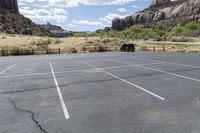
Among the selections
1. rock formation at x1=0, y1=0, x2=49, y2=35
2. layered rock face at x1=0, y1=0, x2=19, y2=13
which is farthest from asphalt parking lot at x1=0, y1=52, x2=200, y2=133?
layered rock face at x1=0, y1=0, x2=19, y2=13

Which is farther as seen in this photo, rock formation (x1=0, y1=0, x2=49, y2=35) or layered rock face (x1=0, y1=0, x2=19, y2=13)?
layered rock face (x1=0, y1=0, x2=19, y2=13)

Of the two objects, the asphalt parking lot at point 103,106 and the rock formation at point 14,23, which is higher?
the rock formation at point 14,23

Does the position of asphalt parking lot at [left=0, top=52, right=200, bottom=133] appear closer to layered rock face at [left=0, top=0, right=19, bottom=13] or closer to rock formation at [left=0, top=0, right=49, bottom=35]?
rock formation at [left=0, top=0, right=49, bottom=35]

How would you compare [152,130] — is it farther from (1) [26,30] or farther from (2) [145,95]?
(1) [26,30]

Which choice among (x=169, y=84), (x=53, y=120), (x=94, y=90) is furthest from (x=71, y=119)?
(x=169, y=84)

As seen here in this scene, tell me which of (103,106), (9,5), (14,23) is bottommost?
(103,106)

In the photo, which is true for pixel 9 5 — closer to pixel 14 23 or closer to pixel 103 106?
pixel 14 23

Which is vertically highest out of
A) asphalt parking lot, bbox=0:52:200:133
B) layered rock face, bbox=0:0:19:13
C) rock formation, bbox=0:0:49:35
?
layered rock face, bbox=0:0:19:13

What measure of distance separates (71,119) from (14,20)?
437 feet

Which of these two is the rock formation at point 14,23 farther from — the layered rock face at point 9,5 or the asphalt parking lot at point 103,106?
the asphalt parking lot at point 103,106

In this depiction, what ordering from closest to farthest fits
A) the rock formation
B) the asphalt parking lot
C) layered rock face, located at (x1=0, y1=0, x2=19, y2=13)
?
the asphalt parking lot, the rock formation, layered rock face, located at (x1=0, y1=0, x2=19, y2=13)

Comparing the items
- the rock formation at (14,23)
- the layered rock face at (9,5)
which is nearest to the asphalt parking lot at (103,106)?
the rock formation at (14,23)

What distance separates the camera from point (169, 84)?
1428 centimetres

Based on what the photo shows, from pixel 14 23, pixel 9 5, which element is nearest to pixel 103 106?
pixel 14 23
